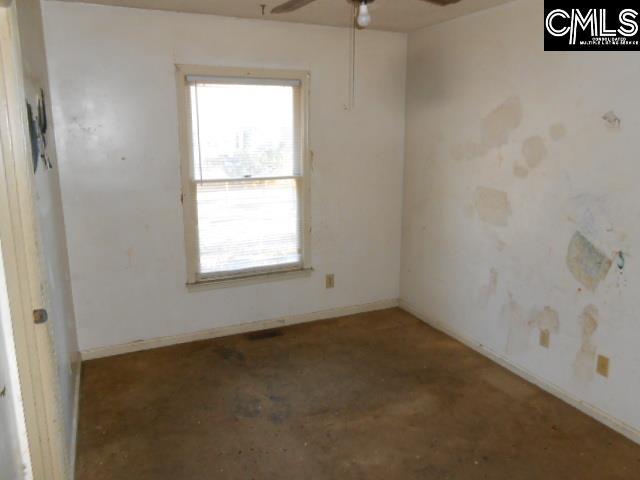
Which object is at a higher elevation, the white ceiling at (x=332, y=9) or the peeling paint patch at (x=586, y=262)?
the white ceiling at (x=332, y=9)

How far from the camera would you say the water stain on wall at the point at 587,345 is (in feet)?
8.97

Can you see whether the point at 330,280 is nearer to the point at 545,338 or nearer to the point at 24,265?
the point at 545,338

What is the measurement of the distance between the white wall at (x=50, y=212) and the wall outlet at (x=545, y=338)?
2.64 m

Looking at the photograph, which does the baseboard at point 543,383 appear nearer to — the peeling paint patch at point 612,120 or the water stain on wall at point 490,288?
the water stain on wall at point 490,288

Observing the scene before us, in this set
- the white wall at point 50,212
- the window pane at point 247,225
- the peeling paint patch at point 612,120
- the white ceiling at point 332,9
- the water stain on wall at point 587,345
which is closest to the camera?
the white wall at point 50,212

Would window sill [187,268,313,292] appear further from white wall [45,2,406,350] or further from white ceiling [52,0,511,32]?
white ceiling [52,0,511,32]

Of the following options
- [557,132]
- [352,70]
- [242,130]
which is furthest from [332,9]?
[557,132]

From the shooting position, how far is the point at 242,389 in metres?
3.11

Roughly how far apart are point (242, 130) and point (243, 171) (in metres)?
0.30

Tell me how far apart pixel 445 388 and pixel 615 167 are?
5.22ft

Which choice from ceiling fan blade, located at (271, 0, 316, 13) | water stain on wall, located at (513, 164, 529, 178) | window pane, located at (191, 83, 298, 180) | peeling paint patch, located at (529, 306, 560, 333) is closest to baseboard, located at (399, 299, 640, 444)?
peeling paint patch, located at (529, 306, 560, 333)

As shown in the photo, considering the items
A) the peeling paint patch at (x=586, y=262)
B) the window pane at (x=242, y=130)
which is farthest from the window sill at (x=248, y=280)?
the peeling paint patch at (x=586, y=262)

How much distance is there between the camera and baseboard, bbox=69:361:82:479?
235 centimetres

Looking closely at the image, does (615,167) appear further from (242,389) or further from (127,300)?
(127,300)
